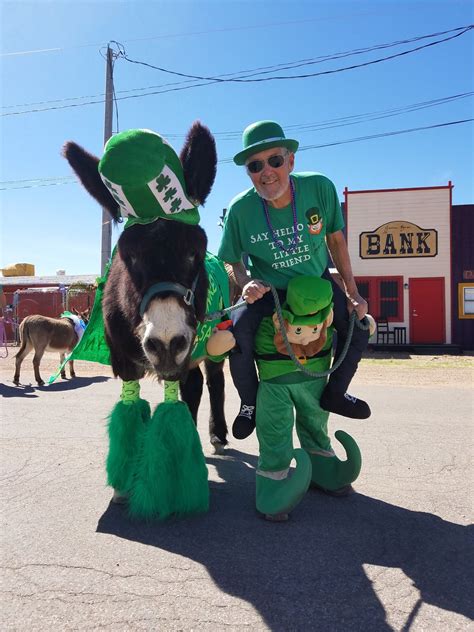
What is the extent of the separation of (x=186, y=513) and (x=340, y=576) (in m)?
1.00

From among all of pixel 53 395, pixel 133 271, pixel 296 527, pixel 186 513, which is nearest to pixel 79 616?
pixel 186 513

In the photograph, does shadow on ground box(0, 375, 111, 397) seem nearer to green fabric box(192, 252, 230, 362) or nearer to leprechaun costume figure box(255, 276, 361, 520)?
green fabric box(192, 252, 230, 362)

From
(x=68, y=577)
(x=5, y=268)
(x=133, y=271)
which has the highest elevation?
(x=5, y=268)

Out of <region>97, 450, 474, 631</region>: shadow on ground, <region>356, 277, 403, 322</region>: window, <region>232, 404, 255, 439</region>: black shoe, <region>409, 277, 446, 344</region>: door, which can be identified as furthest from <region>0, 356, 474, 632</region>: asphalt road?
<region>409, 277, 446, 344</region>: door

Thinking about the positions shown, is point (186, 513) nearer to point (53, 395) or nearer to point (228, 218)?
point (228, 218)

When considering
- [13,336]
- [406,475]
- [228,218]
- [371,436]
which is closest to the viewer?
[228,218]

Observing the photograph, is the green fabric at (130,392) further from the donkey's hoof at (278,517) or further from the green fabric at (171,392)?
the donkey's hoof at (278,517)

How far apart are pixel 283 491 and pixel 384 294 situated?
17.1 metres

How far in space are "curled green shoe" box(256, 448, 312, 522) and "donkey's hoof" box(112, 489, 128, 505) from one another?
81cm

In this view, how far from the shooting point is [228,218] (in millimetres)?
3229

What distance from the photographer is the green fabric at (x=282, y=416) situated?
112 inches

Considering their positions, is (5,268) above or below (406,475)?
above

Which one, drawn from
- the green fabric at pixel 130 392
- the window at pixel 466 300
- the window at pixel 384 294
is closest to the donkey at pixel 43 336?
the green fabric at pixel 130 392

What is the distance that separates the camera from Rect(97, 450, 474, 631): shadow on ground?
6.17 ft
